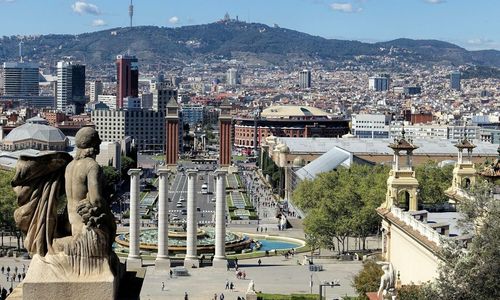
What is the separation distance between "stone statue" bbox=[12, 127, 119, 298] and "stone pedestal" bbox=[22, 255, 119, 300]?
22 millimetres

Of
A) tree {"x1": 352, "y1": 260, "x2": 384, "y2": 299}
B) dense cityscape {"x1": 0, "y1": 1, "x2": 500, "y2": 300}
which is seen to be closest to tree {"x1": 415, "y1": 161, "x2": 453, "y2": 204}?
dense cityscape {"x1": 0, "y1": 1, "x2": 500, "y2": 300}

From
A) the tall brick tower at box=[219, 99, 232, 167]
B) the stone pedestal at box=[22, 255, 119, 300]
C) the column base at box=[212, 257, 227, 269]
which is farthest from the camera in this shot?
the tall brick tower at box=[219, 99, 232, 167]

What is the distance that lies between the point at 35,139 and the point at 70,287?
10511 centimetres

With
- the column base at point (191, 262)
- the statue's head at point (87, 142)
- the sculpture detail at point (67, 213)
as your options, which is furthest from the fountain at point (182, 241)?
the sculpture detail at point (67, 213)

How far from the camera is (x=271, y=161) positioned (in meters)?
118

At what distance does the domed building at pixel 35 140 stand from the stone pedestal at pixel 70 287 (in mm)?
100678

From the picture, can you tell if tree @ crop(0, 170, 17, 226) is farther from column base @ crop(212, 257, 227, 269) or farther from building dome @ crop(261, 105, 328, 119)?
building dome @ crop(261, 105, 328, 119)

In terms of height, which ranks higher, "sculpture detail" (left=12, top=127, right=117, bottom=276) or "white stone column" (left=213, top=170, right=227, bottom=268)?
"sculpture detail" (left=12, top=127, right=117, bottom=276)

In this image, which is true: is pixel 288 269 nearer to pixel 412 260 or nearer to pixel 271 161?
pixel 412 260

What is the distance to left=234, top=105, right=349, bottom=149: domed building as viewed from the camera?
185 meters

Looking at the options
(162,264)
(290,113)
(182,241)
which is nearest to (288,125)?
(290,113)

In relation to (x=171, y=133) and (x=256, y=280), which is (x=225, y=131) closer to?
(x=171, y=133)

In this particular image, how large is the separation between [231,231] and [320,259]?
1423 cm

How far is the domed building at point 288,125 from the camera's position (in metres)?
185
